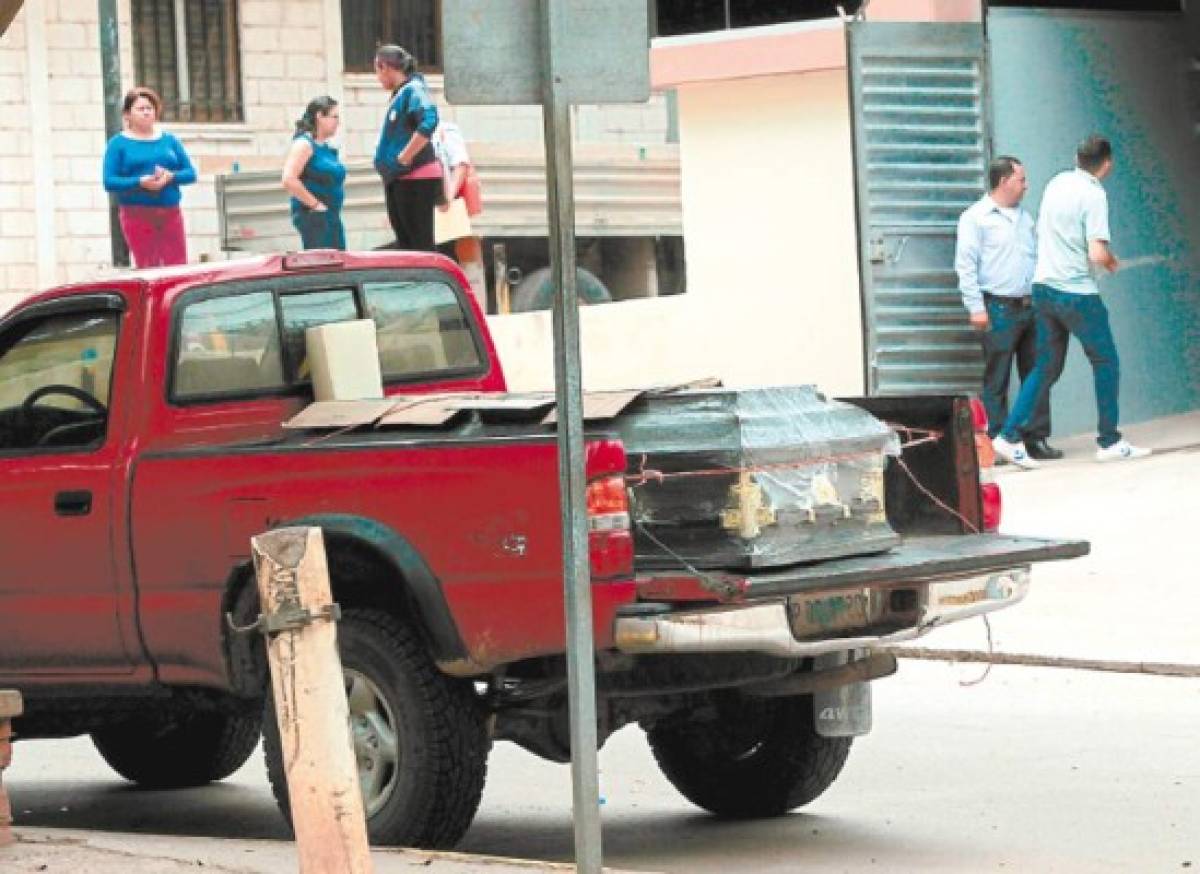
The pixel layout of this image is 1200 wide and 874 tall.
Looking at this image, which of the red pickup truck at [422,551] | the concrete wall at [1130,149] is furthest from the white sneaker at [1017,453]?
the red pickup truck at [422,551]

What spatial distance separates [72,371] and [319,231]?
999cm

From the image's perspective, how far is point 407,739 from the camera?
903cm

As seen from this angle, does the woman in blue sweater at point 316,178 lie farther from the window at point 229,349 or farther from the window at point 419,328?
the window at point 229,349

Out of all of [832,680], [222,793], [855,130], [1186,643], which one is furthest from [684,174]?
[832,680]

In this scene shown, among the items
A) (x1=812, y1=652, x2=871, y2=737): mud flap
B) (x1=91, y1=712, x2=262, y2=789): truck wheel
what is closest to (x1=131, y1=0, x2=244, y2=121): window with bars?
(x1=91, y1=712, x2=262, y2=789): truck wheel

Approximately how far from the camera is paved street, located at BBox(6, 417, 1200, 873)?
9406 millimetres

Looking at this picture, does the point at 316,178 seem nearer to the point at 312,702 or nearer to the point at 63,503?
the point at 63,503

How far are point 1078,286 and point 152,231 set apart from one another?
5755 mm

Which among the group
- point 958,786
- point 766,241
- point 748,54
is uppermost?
point 748,54

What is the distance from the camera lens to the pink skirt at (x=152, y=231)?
19.5 meters

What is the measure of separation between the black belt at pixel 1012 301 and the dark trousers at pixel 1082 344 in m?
0.34

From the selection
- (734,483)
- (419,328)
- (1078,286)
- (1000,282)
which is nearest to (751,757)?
(734,483)

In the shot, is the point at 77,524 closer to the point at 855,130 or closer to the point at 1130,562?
the point at 1130,562

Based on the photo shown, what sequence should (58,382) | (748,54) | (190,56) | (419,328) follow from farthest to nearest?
(190,56) < (748,54) < (419,328) < (58,382)
